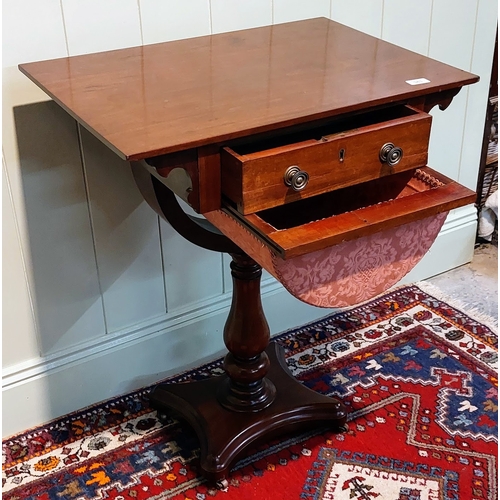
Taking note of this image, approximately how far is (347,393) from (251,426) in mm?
319

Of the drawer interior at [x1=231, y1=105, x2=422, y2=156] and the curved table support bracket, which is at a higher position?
the drawer interior at [x1=231, y1=105, x2=422, y2=156]

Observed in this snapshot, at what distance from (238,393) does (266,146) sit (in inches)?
24.4

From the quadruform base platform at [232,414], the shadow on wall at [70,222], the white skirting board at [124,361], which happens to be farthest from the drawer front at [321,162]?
the white skirting board at [124,361]

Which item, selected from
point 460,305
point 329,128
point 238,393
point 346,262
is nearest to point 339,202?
point 329,128

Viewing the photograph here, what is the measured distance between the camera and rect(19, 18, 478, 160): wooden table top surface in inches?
45.6

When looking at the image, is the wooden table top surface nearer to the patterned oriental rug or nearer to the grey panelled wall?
the grey panelled wall

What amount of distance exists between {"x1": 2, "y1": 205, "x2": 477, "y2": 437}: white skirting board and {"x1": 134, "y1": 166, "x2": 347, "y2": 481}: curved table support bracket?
12cm

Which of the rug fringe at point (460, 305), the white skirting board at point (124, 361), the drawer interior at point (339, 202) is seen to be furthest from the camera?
the rug fringe at point (460, 305)

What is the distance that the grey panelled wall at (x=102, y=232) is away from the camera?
150cm

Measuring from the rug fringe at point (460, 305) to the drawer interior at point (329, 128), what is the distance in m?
0.95

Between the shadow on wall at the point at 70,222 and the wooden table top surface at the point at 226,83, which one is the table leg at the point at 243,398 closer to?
the shadow on wall at the point at 70,222

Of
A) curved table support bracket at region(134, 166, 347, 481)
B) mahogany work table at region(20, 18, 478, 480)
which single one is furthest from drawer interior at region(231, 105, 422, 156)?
curved table support bracket at region(134, 166, 347, 481)

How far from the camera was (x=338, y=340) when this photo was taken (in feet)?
6.69

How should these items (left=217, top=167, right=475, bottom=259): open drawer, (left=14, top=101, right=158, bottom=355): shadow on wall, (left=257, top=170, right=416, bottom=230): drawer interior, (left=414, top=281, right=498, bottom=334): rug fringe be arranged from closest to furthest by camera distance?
(left=217, top=167, right=475, bottom=259): open drawer, (left=257, top=170, right=416, bottom=230): drawer interior, (left=14, top=101, right=158, bottom=355): shadow on wall, (left=414, top=281, right=498, bottom=334): rug fringe
